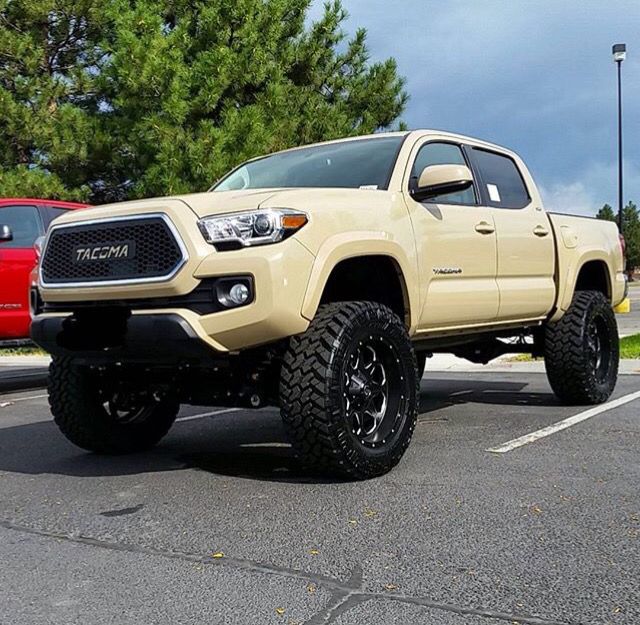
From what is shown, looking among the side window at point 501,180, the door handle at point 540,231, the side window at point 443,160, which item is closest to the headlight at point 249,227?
the side window at point 443,160

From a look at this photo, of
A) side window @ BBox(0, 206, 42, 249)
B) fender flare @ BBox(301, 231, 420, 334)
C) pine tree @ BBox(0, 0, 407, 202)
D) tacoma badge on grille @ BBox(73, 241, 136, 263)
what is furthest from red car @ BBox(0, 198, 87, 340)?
pine tree @ BBox(0, 0, 407, 202)

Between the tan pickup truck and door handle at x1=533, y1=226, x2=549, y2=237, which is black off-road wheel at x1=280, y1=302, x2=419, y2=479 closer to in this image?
the tan pickup truck

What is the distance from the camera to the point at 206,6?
16.7 metres

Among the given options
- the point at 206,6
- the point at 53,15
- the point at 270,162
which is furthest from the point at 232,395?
the point at 53,15

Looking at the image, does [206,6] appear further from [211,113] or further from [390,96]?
[390,96]

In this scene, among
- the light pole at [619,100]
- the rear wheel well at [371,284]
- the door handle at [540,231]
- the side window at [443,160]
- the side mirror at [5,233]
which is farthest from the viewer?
the light pole at [619,100]

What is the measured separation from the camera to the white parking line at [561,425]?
5.35 m

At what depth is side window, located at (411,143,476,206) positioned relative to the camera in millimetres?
5516

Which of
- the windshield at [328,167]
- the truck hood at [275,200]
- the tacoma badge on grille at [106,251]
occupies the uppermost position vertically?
the windshield at [328,167]

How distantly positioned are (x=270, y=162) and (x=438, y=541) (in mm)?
3367

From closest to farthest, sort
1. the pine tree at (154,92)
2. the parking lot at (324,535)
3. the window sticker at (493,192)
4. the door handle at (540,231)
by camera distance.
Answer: the parking lot at (324,535), the window sticker at (493,192), the door handle at (540,231), the pine tree at (154,92)

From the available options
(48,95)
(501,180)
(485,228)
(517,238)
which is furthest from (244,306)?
(48,95)

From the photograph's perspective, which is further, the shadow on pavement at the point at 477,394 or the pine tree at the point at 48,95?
the pine tree at the point at 48,95

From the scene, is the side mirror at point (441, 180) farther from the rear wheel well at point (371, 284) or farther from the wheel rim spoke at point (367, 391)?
the wheel rim spoke at point (367, 391)
